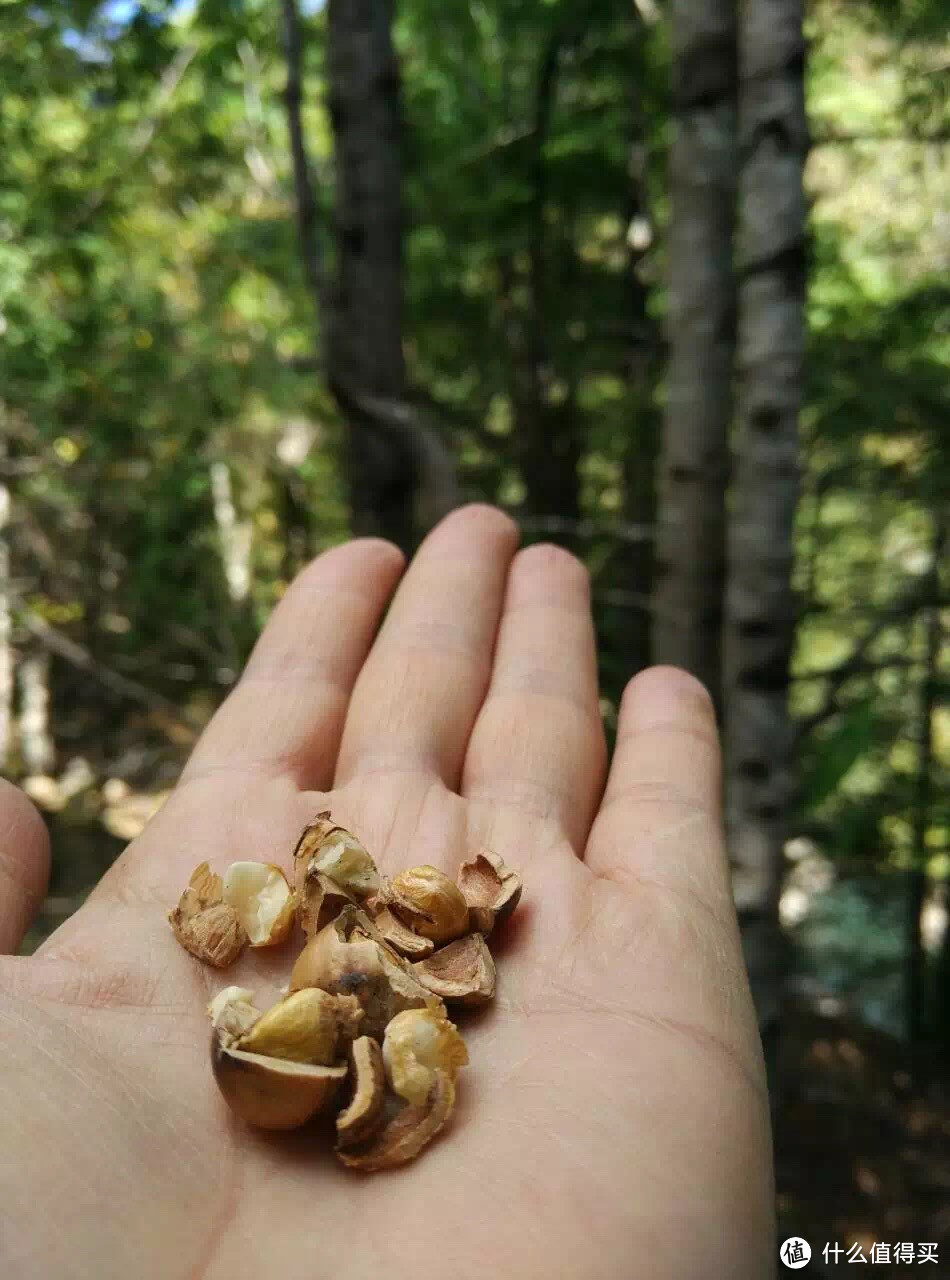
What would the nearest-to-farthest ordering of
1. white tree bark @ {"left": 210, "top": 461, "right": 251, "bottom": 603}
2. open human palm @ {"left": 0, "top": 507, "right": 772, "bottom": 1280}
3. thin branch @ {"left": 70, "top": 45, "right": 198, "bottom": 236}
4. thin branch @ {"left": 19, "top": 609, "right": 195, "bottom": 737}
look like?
open human palm @ {"left": 0, "top": 507, "right": 772, "bottom": 1280}
thin branch @ {"left": 19, "top": 609, "right": 195, "bottom": 737}
thin branch @ {"left": 70, "top": 45, "right": 198, "bottom": 236}
white tree bark @ {"left": 210, "top": 461, "right": 251, "bottom": 603}

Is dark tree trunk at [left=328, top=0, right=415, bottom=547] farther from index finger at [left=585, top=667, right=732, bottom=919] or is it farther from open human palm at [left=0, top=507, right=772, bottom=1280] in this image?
index finger at [left=585, top=667, right=732, bottom=919]

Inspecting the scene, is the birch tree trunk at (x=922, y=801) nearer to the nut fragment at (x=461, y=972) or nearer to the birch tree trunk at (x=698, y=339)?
the birch tree trunk at (x=698, y=339)

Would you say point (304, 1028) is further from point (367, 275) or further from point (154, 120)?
point (154, 120)

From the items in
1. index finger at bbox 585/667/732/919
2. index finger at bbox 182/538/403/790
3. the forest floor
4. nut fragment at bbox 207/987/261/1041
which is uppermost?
index finger at bbox 182/538/403/790

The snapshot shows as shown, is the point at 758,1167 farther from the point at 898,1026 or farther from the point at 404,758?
the point at 898,1026

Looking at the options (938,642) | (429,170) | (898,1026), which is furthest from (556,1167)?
(898,1026)

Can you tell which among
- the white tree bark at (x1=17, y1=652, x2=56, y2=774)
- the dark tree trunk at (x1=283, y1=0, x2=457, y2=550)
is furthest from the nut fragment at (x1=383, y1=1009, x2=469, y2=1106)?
the white tree bark at (x1=17, y1=652, x2=56, y2=774)
